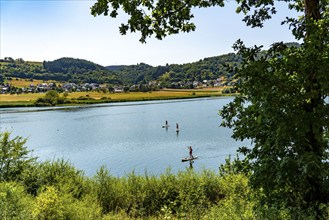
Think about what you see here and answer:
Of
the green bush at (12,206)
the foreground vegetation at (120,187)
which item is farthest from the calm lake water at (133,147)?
the green bush at (12,206)

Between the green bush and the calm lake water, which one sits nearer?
the green bush

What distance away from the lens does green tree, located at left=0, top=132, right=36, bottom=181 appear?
12.1 m

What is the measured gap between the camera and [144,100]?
171m

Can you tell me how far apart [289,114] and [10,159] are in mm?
10883

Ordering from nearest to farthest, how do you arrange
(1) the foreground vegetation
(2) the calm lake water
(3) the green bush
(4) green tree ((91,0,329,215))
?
(4) green tree ((91,0,329,215)) < (3) the green bush < (1) the foreground vegetation < (2) the calm lake water

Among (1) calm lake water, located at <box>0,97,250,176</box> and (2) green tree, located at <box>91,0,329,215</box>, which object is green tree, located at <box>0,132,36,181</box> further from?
(1) calm lake water, located at <box>0,97,250,176</box>

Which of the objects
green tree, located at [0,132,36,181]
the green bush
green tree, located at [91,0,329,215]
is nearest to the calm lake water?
green tree, located at [0,132,36,181]

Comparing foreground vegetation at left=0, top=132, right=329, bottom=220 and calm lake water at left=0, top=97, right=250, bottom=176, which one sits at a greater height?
foreground vegetation at left=0, top=132, right=329, bottom=220

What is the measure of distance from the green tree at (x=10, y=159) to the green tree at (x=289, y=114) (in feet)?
30.4

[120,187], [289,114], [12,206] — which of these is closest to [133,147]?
[120,187]

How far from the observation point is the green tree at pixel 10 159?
12.1 metres

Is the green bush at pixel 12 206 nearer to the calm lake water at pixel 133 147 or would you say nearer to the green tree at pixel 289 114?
the green tree at pixel 289 114

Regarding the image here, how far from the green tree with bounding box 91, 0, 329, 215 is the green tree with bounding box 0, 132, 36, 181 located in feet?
30.4

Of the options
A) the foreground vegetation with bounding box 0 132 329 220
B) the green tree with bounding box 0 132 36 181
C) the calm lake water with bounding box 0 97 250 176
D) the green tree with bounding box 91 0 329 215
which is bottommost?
the calm lake water with bounding box 0 97 250 176
